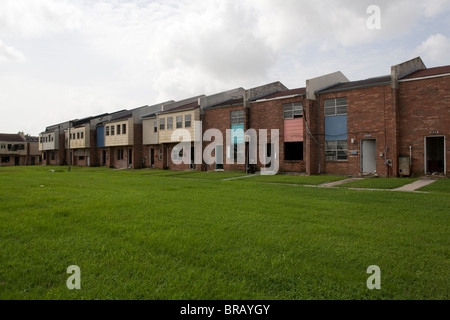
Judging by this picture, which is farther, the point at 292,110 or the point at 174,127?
the point at 174,127

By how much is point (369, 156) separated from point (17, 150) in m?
71.9

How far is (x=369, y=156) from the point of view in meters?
21.4

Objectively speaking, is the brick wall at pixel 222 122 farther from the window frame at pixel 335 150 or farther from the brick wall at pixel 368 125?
the brick wall at pixel 368 125

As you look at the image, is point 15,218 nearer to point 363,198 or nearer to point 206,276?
point 206,276

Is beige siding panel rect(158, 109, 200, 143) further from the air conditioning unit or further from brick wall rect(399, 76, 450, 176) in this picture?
the air conditioning unit

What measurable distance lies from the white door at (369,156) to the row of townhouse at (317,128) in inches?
2.5

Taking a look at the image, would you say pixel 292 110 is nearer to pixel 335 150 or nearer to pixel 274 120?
pixel 274 120

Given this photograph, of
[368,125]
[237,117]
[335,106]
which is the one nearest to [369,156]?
[368,125]

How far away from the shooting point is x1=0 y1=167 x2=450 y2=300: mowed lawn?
3.59 meters

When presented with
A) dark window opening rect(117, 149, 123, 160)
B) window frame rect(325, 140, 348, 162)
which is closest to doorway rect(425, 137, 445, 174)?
window frame rect(325, 140, 348, 162)

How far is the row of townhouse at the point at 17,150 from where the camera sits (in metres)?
66.1

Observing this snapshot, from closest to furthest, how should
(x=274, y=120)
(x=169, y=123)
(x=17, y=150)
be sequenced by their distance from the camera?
(x=274, y=120) → (x=169, y=123) → (x=17, y=150)

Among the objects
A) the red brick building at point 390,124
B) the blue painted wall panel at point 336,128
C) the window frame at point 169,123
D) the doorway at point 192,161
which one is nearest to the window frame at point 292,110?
the red brick building at point 390,124
